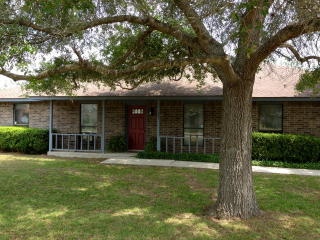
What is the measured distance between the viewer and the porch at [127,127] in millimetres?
13758

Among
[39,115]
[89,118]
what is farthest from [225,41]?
[39,115]

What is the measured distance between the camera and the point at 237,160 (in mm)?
5680

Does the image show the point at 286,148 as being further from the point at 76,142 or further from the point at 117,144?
the point at 76,142

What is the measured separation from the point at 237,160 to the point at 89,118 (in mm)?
11217

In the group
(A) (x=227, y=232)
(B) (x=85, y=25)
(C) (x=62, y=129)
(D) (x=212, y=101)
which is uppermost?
(B) (x=85, y=25)

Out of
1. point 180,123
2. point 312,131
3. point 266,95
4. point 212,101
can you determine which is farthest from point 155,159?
point 312,131

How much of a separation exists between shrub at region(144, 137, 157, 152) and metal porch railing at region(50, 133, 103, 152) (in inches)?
100

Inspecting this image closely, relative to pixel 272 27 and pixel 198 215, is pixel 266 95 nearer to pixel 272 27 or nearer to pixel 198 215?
pixel 272 27

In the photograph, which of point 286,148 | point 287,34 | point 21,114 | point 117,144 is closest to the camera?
point 287,34

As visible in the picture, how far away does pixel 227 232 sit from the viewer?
500cm

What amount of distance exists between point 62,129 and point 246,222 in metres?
12.5

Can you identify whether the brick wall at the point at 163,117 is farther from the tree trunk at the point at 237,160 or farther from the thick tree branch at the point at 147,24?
the thick tree branch at the point at 147,24

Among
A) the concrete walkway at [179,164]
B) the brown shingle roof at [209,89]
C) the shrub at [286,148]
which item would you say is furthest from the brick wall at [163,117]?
the concrete walkway at [179,164]

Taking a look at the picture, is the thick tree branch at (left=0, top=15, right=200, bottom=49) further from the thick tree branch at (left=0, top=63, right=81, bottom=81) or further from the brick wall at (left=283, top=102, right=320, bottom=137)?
the brick wall at (left=283, top=102, right=320, bottom=137)
